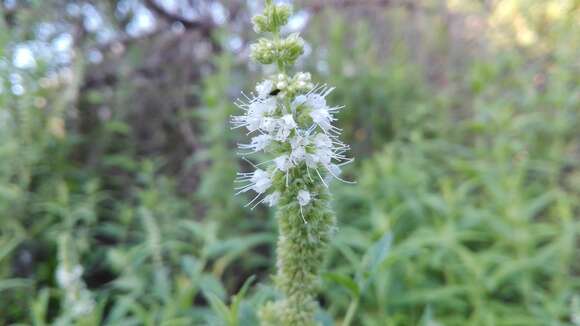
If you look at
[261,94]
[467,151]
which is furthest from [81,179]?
[467,151]

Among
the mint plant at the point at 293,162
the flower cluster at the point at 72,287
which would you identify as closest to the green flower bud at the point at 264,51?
the mint plant at the point at 293,162

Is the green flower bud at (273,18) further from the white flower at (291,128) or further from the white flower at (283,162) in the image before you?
the white flower at (283,162)

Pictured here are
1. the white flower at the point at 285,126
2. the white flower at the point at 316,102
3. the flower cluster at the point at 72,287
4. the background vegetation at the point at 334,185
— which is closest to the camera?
the white flower at the point at 285,126

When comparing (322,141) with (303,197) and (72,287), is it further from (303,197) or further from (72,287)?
(72,287)

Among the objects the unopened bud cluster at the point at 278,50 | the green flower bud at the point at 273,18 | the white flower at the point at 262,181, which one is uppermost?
the green flower bud at the point at 273,18

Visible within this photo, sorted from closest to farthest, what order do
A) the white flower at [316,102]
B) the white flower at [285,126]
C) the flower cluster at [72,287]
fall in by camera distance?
the white flower at [285,126]
the white flower at [316,102]
the flower cluster at [72,287]

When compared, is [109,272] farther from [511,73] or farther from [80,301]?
[511,73]
